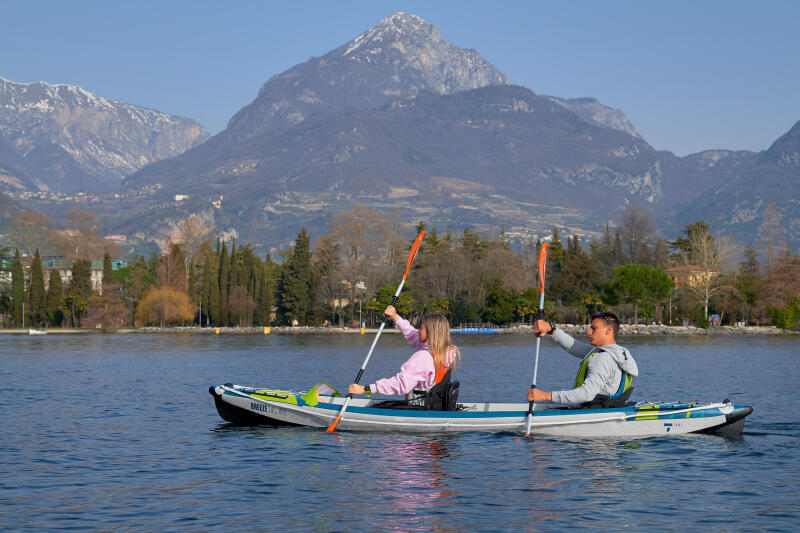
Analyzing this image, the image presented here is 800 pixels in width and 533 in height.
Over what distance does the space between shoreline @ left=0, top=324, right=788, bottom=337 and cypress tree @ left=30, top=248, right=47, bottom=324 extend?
11.7 feet

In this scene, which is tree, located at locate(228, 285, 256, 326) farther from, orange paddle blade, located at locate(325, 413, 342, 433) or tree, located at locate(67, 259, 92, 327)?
orange paddle blade, located at locate(325, 413, 342, 433)

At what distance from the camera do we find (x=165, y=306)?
114 metres

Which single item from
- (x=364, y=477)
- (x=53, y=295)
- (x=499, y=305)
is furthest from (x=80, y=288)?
(x=364, y=477)

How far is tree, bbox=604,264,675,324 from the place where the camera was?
356 feet

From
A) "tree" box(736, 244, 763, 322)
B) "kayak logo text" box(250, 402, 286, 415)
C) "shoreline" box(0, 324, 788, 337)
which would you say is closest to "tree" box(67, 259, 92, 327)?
Answer: "shoreline" box(0, 324, 788, 337)

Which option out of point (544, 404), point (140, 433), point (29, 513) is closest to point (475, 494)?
point (544, 404)

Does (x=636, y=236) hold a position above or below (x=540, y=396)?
above

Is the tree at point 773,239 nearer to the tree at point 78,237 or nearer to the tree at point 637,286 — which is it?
the tree at point 637,286

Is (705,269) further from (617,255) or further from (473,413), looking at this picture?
(473,413)

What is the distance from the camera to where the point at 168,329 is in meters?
115

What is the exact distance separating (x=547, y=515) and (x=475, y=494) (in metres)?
1.59

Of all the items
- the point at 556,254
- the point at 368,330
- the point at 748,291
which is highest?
the point at 556,254

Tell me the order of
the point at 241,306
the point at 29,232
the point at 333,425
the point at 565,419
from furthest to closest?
the point at 29,232, the point at 241,306, the point at 333,425, the point at 565,419

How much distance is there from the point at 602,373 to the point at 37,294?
111 metres
